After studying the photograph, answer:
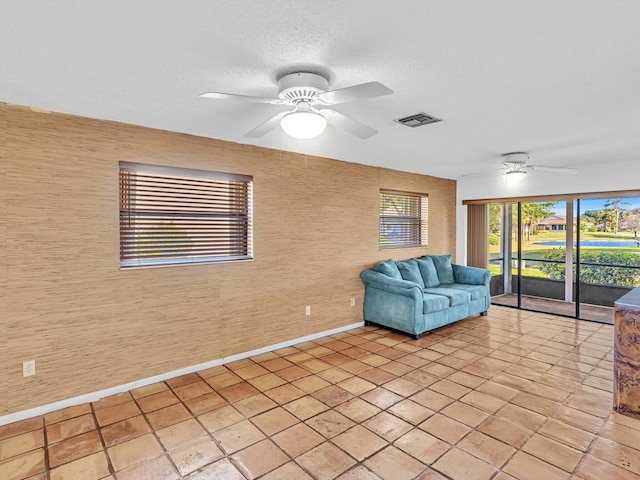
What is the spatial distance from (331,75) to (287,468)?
2.41 meters

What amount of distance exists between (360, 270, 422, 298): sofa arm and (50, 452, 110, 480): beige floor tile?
346 centimetres

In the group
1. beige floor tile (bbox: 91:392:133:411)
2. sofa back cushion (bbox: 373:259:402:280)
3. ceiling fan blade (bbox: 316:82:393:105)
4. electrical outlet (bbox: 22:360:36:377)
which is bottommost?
beige floor tile (bbox: 91:392:133:411)

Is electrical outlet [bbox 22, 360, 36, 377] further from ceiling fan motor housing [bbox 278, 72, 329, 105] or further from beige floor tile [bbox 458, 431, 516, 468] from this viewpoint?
beige floor tile [bbox 458, 431, 516, 468]

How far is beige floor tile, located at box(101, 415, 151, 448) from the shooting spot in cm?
241

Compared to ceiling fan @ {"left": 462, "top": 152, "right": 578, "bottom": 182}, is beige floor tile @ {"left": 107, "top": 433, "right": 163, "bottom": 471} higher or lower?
lower

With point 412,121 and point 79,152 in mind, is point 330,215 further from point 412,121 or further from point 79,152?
point 79,152

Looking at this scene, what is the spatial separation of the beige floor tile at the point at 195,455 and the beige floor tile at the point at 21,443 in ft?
3.14

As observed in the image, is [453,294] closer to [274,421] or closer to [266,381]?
[266,381]

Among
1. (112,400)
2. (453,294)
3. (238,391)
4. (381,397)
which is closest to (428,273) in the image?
(453,294)

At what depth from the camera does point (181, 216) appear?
347cm

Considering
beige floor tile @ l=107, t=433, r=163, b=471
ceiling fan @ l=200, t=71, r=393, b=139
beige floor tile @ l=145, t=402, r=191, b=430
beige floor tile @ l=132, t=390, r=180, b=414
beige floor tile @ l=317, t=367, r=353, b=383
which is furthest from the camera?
beige floor tile @ l=317, t=367, r=353, b=383

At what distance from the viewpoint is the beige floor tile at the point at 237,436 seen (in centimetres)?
234

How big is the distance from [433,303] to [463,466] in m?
2.61

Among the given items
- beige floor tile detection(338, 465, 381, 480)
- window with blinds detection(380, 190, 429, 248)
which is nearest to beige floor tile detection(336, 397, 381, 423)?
beige floor tile detection(338, 465, 381, 480)
